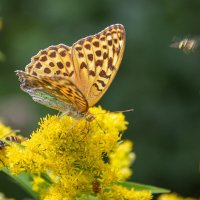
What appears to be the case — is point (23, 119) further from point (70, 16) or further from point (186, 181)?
point (186, 181)

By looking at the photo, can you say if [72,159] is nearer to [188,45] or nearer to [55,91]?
[55,91]

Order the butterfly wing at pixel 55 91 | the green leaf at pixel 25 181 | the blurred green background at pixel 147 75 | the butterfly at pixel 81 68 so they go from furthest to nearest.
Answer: the blurred green background at pixel 147 75 < the green leaf at pixel 25 181 < the butterfly at pixel 81 68 < the butterfly wing at pixel 55 91

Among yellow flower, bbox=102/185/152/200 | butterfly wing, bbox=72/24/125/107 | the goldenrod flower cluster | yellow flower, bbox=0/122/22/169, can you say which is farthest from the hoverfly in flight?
yellow flower, bbox=0/122/22/169

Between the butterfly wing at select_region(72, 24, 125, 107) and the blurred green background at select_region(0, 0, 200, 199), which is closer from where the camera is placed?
the butterfly wing at select_region(72, 24, 125, 107)

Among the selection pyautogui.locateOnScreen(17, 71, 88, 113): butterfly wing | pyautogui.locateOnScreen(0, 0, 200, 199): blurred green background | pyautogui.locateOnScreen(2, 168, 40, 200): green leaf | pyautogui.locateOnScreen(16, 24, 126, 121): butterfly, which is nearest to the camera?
pyautogui.locateOnScreen(17, 71, 88, 113): butterfly wing

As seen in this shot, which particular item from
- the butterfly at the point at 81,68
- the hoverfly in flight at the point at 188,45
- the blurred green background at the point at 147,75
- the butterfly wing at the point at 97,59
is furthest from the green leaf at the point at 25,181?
the blurred green background at the point at 147,75

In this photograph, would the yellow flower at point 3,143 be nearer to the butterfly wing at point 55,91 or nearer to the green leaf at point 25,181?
the green leaf at point 25,181

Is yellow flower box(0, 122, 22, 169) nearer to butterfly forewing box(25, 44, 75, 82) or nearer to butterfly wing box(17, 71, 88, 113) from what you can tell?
butterfly wing box(17, 71, 88, 113)
